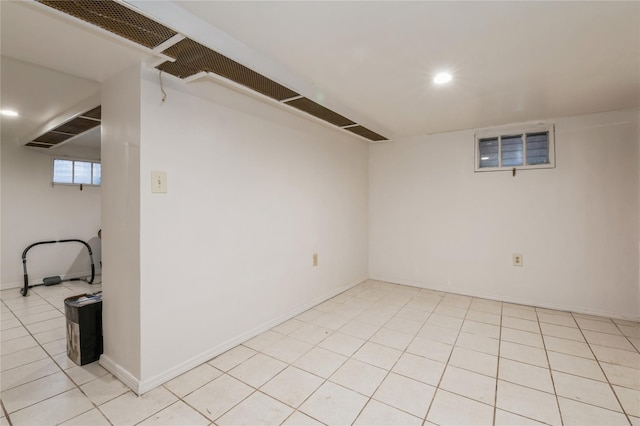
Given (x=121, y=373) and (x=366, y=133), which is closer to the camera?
(x=121, y=373)

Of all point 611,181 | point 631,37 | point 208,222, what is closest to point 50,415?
point 208,222

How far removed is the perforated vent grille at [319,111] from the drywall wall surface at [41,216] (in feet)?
14.6

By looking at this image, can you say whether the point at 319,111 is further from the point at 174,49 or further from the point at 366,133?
the point at 174,49

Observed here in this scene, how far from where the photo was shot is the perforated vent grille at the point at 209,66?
162 centimetres

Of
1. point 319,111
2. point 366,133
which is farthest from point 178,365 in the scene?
point 366,133

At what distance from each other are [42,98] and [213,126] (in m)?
1.75

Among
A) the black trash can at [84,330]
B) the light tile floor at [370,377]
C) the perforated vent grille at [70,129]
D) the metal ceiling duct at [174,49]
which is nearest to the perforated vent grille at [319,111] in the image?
the metal ceiling duct at [174,49]

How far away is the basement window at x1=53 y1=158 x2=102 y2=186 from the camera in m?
4.64

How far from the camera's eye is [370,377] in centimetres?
199

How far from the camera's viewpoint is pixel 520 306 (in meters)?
3.37

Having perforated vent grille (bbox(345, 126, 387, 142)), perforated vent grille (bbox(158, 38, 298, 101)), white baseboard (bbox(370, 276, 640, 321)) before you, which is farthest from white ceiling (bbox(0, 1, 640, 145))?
white baseboard (bbox(370, 276, 640, 321))

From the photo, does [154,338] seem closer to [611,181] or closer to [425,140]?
[425,140]

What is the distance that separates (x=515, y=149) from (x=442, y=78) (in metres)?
1.93

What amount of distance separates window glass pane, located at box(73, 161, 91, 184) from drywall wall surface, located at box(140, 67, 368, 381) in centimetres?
417
